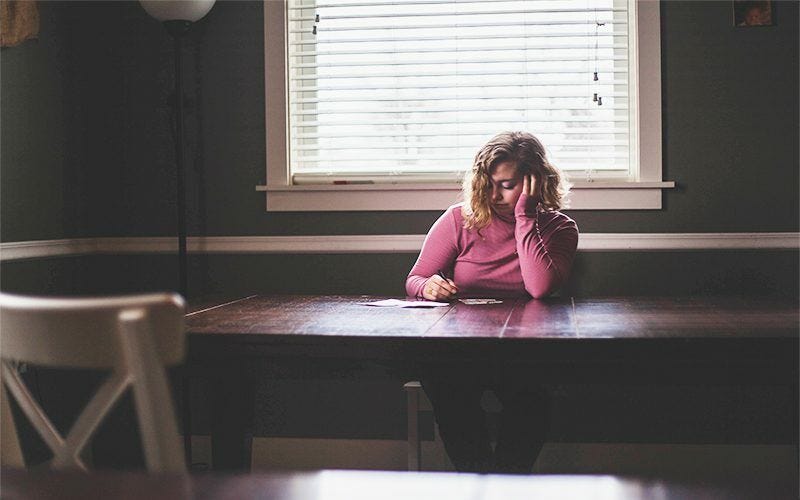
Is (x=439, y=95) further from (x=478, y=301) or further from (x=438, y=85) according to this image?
(x=478, y=301)

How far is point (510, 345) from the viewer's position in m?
1.69

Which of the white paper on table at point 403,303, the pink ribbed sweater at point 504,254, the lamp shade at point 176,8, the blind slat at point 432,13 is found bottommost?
the white paper on table at point 403,303

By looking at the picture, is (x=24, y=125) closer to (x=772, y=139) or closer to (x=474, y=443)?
(x=474, y=443)

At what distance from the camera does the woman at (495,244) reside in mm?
2307

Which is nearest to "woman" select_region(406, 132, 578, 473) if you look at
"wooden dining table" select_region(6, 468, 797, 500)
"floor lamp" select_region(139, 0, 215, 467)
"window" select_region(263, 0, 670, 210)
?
"window" select_region(263, 0, 670, 210)

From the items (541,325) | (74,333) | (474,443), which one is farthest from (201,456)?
(74,333)

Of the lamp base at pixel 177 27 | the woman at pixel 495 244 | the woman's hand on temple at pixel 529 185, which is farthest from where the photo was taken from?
the lamp base at pixel 177 27

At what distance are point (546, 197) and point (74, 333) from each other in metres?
1.91

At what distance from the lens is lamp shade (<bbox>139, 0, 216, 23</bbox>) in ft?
8.94

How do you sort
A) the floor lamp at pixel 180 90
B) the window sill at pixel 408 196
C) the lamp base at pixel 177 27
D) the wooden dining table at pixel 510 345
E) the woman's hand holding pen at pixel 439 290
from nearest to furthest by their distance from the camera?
the wooden dining table at pixel 510 345
the woman's hand holding pen at pixel 439 290
the floor lamp at pixel 180 90
the lamp base at pixel 177 27
the window sill at pixel 408 196

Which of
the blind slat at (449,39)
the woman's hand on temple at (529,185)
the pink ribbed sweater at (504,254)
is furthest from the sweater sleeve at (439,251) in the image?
the blind slat at (449,39)

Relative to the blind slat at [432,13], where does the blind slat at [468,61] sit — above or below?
below

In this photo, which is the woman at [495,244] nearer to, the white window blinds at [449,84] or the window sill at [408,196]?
the window sill at [408,196]

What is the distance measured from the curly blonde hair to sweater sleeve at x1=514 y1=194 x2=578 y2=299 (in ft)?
0.22
